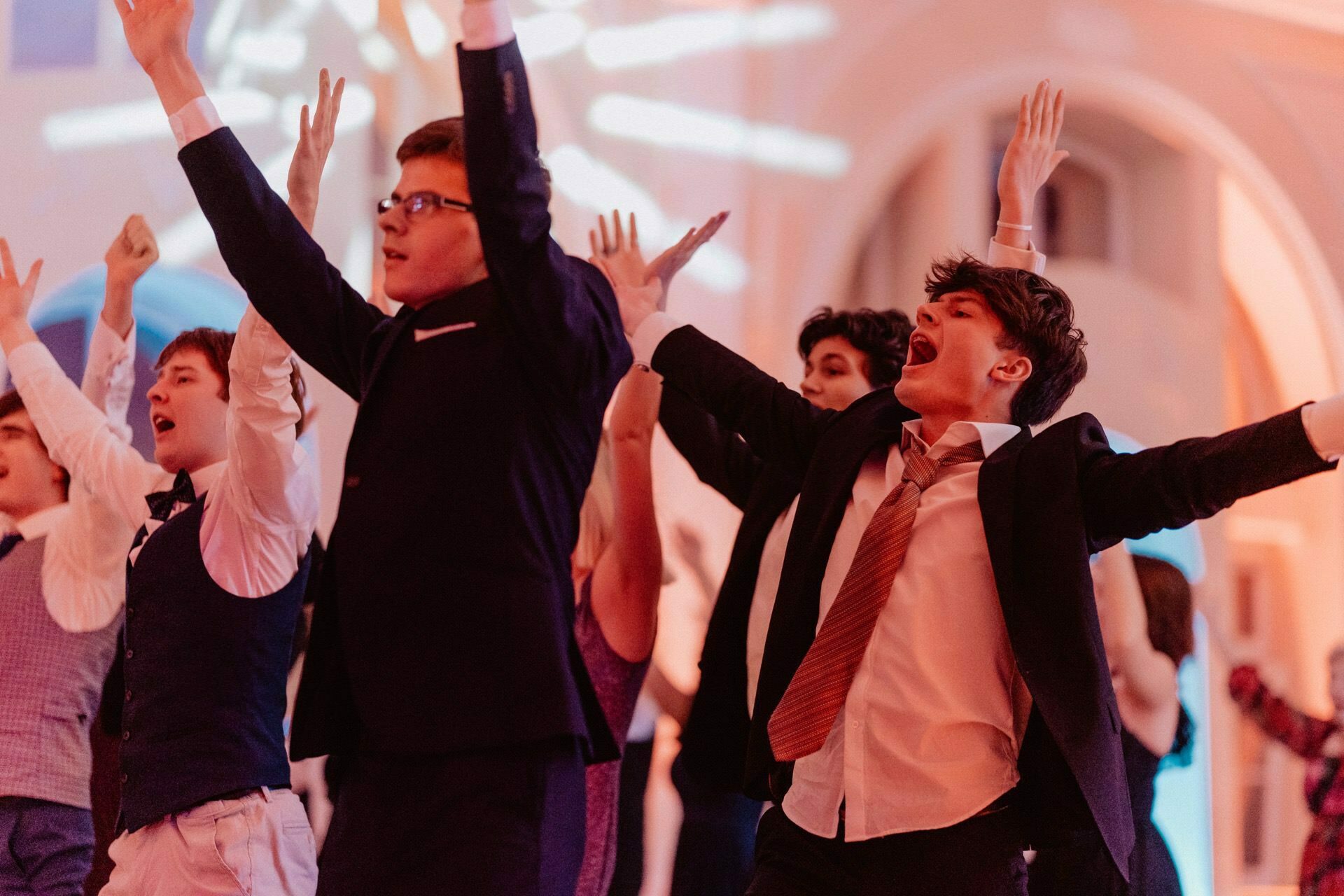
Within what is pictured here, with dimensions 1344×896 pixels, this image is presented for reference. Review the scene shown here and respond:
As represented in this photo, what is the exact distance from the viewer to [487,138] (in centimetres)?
163

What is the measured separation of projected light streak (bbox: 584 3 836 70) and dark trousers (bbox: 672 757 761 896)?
2.80m

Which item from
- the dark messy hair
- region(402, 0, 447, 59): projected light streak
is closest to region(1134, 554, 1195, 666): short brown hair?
the dark messy hair

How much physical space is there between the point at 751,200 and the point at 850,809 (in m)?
3.85

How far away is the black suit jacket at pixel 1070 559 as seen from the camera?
1.58m

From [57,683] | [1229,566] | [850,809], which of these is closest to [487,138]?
[850,809]

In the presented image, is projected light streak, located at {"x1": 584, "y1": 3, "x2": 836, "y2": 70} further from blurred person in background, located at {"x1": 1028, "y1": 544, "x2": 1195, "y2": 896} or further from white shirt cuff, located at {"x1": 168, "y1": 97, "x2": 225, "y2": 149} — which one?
white shirt cuff, located at {"x1": 168, "y1": 97, "x2": 225, "y2": 149}

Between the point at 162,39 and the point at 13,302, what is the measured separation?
0.92 m

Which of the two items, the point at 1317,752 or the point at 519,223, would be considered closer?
the point at 519,223

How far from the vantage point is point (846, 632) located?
1.77 m

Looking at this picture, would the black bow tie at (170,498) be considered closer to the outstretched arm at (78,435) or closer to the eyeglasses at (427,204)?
the outstretched arm at (78,435)

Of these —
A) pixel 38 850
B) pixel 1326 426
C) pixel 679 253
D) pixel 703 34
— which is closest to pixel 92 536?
pixel 38 850

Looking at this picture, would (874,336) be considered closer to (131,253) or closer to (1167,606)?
(1167,606)

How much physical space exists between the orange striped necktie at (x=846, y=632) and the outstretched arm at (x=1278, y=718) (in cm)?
193

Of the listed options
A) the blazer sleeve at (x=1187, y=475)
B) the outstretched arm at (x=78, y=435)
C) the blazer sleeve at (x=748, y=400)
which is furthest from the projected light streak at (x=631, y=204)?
the blazer sleeve at (x=1187, y=475)
